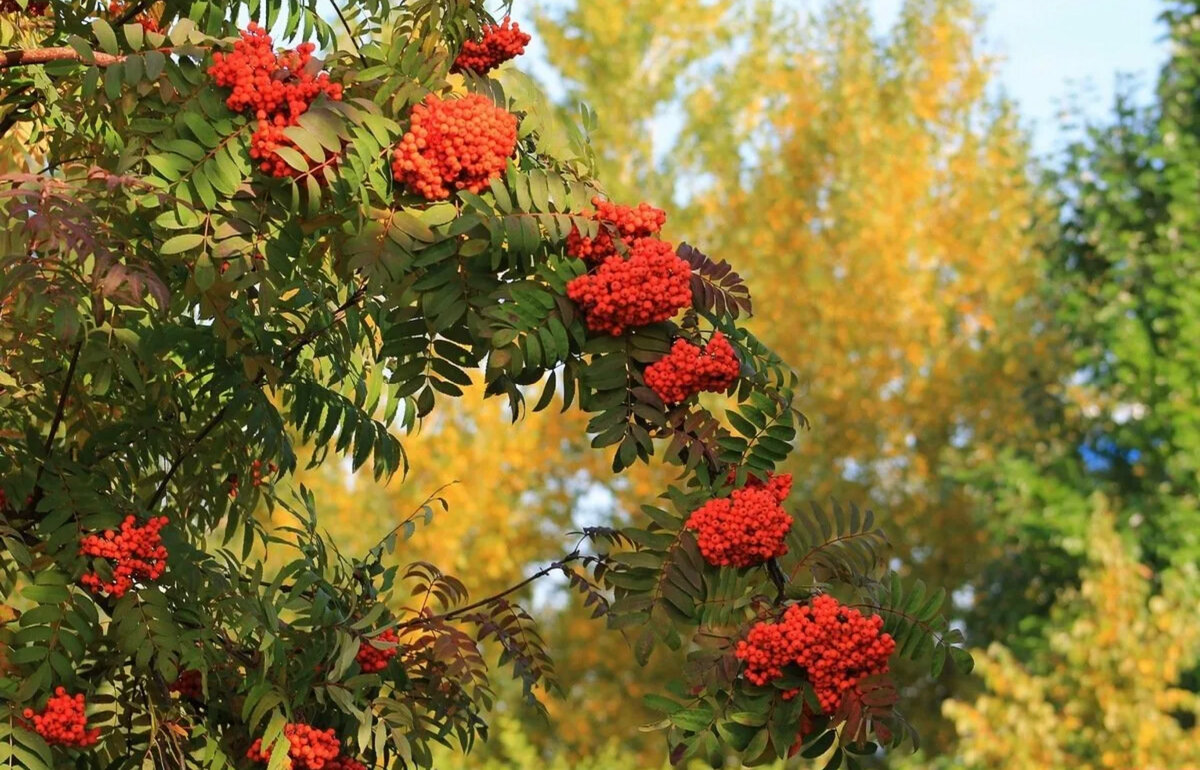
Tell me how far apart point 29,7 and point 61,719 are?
209 centimetres

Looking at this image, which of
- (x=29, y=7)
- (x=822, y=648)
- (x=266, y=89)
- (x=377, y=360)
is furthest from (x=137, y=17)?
(x=822, y=648)

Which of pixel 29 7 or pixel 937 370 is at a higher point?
pixel 937 370

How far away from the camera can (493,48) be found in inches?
128

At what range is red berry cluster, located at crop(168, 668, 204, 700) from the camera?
128 inches

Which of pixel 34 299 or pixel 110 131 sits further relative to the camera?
pixel 110 131

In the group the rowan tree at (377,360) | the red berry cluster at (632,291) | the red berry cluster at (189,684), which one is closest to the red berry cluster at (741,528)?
the rowan tree at (377,360)

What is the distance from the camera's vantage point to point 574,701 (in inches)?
518

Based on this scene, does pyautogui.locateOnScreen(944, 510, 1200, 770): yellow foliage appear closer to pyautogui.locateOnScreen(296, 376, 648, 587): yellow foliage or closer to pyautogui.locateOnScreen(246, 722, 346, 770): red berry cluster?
pyautogui.locateOnScreen(296, 376, 648, 587): yellow foliage

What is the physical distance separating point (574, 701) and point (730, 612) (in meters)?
10.6

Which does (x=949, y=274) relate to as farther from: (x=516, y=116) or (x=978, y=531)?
(x=516, y=116)

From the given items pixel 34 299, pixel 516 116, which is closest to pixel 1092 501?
pixel 516 116

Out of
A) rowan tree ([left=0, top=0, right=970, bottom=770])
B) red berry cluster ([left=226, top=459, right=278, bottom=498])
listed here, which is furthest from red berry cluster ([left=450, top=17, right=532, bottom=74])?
red berry cluster ([left=226, top=459, right=278, bottom=498])

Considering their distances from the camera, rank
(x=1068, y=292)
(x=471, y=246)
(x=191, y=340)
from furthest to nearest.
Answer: (x=1068, y=292) → (x=191, y=340) → (x=471, y=246)

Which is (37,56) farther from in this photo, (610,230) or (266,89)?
(610,230)
